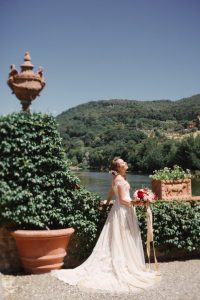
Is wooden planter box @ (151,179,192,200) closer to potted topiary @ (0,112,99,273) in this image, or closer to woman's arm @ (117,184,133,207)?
woman's arm @ (117,184,133,207)

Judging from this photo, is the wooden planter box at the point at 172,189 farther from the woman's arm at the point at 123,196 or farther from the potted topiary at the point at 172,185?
the woman's arm at the point at 123,196

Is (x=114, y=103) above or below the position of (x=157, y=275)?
above

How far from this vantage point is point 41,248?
17.3ft

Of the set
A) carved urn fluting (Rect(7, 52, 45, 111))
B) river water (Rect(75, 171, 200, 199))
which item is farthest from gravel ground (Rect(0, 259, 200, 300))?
river water (Rect(75, 171, 200, 199))

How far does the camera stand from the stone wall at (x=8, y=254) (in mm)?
5504

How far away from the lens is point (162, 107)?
129 m

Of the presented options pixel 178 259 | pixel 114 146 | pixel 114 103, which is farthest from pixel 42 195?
pixel 114 103

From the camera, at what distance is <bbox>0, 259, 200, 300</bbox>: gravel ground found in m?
4.42

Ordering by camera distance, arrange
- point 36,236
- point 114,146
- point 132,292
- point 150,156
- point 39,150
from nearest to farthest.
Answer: point 132,292 < point 36,236 < point 39,150 < point 150,156 < point 114,146

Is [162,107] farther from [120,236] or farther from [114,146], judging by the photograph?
[120,236]

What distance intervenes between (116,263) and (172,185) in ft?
7.25

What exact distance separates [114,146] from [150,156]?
14739 millimetres

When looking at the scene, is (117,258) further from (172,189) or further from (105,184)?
(105,184)

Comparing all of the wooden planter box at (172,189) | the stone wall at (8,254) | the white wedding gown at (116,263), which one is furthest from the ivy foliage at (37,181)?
the wooden planter box at (172,189)
